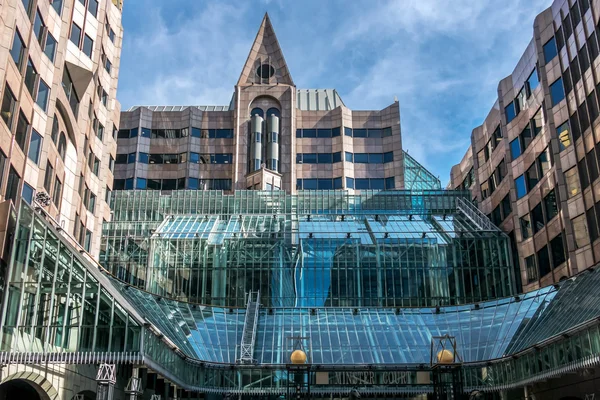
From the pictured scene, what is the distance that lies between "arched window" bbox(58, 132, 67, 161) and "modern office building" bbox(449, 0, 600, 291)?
103 feet

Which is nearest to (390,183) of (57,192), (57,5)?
(57,192)

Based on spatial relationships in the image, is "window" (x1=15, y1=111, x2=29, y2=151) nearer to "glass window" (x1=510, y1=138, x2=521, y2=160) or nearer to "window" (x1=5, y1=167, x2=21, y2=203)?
"window" (x1=5, y1=167, x2=21, y2=203)

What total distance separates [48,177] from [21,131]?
5.94 metres

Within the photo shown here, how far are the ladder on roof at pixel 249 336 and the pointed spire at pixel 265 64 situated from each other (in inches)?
1820

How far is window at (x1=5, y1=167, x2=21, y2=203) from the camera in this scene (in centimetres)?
2922

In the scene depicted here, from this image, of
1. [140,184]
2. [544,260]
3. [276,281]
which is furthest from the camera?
[140,184]

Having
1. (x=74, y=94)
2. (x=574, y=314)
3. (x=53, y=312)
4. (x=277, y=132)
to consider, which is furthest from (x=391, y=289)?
(x=277, y=132)

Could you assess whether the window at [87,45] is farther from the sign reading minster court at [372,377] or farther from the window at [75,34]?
the sign reading minster court at [372,377]

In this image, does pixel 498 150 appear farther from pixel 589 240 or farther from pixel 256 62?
pixel 256 62

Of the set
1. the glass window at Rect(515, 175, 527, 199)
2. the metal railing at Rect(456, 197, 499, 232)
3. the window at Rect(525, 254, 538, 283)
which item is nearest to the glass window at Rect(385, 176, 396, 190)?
the metal railing at Rect(456, 197, 499, 232)

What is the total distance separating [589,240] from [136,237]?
35.3 metres

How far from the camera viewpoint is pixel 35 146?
33469 mm

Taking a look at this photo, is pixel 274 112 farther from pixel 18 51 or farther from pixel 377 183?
pixel 18 51

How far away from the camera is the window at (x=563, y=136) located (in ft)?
141
